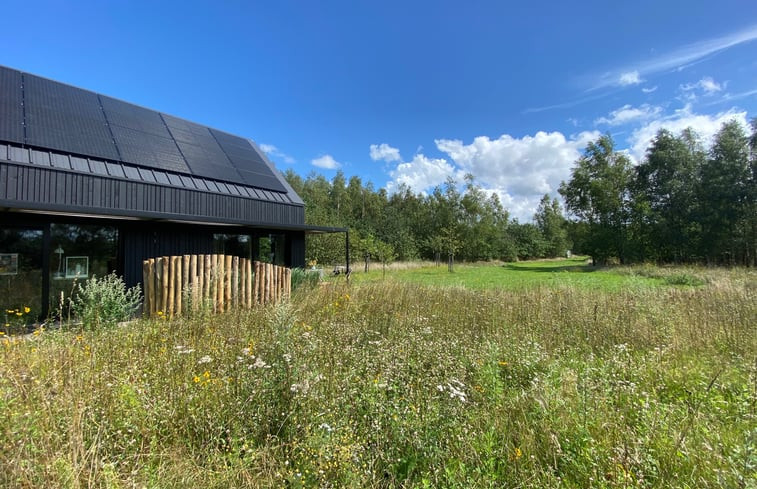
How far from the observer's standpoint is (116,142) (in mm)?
9305

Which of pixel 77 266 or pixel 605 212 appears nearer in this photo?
pixel 77 266

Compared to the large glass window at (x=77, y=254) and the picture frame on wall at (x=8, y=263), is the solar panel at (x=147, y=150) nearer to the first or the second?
the large glass window at (x=77, y=254)

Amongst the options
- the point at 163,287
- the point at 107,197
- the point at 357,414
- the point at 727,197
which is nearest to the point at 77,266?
the point at 107,197

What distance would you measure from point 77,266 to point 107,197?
6.19 feet

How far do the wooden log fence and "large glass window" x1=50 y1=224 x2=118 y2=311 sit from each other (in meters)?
2.76

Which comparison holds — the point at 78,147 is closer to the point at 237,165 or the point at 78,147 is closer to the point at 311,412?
the point at 237,165

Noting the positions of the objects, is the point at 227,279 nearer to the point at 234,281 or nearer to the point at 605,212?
the point at 234,281

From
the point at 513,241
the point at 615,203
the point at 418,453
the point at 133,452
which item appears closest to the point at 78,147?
the point at 133,452

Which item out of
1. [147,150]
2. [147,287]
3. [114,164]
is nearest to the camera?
[147,287]

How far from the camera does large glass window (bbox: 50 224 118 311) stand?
7.12m

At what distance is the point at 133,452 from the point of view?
6.61 feet

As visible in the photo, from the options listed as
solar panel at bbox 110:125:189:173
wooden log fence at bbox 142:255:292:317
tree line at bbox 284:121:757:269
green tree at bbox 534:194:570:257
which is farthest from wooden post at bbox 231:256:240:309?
green tree at bbox 534:194:570:257

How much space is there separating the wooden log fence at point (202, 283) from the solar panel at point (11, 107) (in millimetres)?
5280

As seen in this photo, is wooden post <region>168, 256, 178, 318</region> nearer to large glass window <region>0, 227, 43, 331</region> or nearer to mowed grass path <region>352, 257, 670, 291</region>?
large glass window <region>0, 227, 43, 331</region>
